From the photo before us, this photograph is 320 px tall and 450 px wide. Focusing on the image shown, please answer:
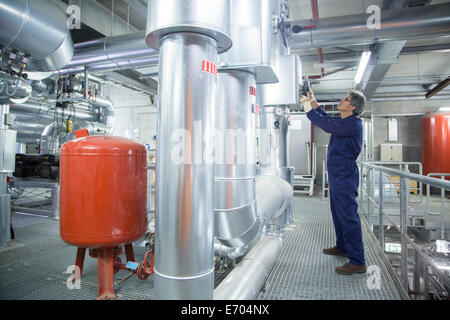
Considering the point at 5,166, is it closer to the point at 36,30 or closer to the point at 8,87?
the point at 8,87

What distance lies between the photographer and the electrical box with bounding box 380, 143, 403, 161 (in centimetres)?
861

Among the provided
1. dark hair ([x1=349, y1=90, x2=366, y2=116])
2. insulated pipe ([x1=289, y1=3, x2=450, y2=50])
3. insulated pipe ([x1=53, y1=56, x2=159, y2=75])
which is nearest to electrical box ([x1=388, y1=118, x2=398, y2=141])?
insulated pipe ([x1=289, y1=3, x2=450, y2=50])

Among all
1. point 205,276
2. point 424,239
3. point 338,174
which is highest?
point 338,174

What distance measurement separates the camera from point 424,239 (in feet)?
17.7

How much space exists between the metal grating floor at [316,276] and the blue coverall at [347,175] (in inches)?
8.6

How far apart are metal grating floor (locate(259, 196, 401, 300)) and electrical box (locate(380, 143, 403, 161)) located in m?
6.28

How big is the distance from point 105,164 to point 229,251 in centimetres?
111

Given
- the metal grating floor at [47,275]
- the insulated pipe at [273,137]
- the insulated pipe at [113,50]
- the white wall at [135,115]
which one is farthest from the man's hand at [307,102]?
the white wall at [135,115]

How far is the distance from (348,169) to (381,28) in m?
2.05

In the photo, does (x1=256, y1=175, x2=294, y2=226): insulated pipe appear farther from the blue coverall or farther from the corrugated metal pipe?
the corrugated metal pipe
